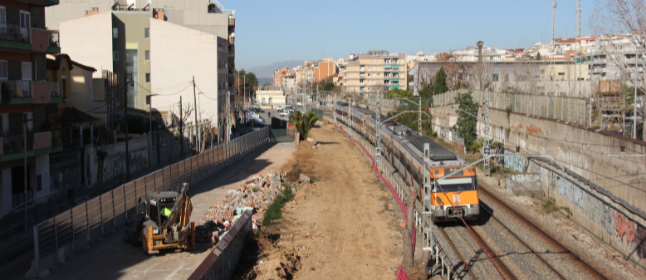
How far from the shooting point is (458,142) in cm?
4706

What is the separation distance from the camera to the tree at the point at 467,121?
145 ft

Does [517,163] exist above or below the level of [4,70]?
below

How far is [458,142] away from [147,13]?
32.9m

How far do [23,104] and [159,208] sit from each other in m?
12.1

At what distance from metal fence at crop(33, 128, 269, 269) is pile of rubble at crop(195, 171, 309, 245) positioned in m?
2.90

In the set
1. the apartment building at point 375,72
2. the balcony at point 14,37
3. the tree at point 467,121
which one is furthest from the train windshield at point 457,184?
the apartment building at point 375,72

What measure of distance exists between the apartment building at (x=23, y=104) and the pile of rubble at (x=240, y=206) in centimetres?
818

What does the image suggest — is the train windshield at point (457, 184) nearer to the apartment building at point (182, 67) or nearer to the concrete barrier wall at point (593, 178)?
the concrete barrier wall at point (593, 178)

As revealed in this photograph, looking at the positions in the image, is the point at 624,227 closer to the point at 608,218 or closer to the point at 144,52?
the point at 608,218

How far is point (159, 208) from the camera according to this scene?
695 inches

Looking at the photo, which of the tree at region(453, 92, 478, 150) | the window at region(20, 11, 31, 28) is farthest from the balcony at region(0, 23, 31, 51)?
the tree at region(453, 92, 478, 150)

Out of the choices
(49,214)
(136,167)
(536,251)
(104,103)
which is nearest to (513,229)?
(536,251)

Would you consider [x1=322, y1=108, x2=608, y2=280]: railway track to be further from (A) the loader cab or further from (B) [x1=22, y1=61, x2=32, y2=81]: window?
(B) [x1=22, y1=61, x2=32, y2=81]: window

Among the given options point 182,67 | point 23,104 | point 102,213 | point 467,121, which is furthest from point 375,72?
point 102,213
